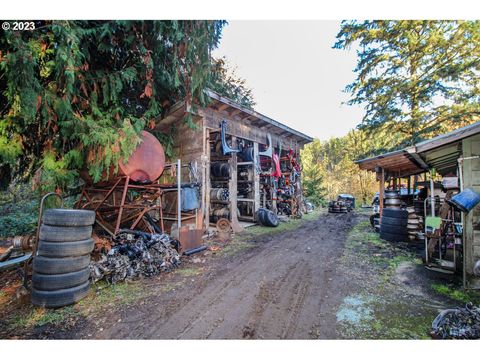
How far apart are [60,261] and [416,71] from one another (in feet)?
54.2

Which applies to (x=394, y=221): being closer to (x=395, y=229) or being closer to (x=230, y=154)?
(x=395, y=229)

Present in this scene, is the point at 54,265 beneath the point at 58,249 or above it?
beneath

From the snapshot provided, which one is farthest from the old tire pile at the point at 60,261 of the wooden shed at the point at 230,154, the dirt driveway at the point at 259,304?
the wooden shed at the point at 230,154

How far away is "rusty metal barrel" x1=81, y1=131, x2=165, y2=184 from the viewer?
5.22 metres

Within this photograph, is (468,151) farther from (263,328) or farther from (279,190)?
(279,190)

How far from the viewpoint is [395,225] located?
6.61 m

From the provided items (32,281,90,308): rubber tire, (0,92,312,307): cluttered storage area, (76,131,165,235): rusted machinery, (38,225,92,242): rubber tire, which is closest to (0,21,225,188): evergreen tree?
(76,131,165,235): rusted machinery

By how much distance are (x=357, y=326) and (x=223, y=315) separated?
5.30ft

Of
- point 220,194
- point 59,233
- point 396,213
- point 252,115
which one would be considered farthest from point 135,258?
point 396,213

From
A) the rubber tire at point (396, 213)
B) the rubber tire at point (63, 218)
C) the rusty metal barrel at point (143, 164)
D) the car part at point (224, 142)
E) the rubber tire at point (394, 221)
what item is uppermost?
the car part at point (224, 142)

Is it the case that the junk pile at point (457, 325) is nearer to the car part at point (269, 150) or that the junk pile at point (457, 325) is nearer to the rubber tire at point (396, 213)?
the rubber tire at point (396, 213)

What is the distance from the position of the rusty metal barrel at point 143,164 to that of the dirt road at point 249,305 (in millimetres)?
2977

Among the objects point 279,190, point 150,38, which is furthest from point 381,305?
point 279,190

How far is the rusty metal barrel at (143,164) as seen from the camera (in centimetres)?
522
